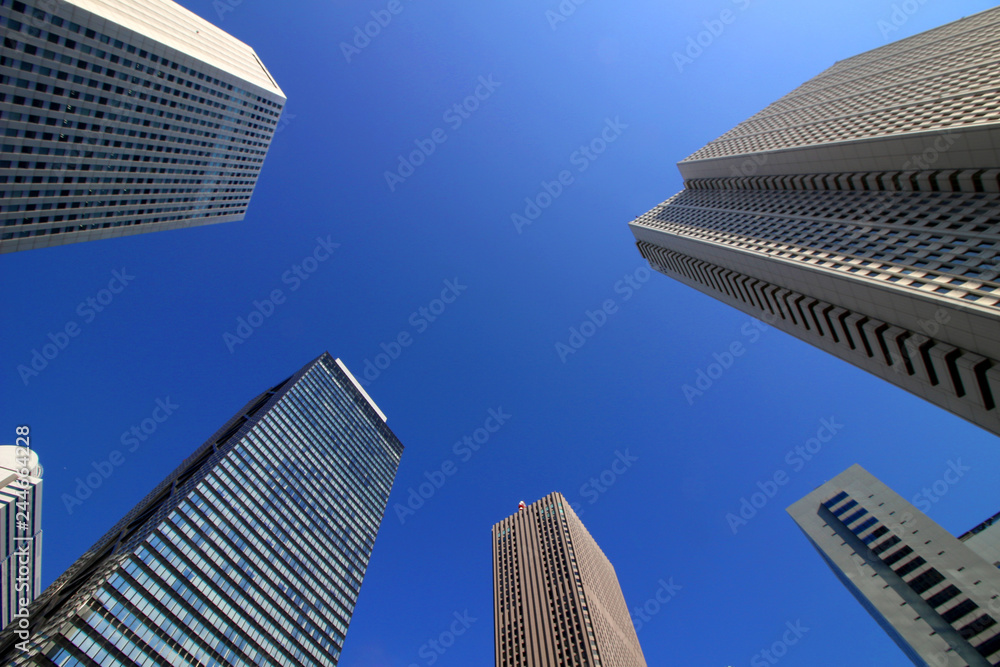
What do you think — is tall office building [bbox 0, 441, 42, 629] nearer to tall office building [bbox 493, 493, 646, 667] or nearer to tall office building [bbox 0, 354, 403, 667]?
tall office building [bbox 0, 354, 403, 667]

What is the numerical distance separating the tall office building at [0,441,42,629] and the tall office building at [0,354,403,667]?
36.9 m

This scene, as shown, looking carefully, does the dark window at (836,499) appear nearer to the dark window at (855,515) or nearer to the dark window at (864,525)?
the dark window at (855,515)

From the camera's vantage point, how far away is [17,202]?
6062 centimetres

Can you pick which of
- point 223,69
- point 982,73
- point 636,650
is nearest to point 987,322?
point 982,73

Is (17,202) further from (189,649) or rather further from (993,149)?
(993,149)

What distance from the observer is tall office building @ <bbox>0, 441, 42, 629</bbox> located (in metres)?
114

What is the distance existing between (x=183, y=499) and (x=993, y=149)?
113 m

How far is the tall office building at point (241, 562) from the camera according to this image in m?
58.2

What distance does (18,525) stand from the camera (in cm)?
12044

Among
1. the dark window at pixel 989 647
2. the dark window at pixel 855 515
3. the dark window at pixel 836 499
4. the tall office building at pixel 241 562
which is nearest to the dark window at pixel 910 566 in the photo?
the dark window at pixel 855 515

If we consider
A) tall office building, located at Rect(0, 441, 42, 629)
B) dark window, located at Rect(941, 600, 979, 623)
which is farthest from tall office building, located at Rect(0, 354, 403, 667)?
dark window, located at Rect(941, 600, 979, 623)

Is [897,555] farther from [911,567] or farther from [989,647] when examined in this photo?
[989,647]

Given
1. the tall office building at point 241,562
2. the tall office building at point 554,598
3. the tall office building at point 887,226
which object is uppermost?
the tall office building at point 887,226

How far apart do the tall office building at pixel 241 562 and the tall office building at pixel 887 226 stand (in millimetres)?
91685
